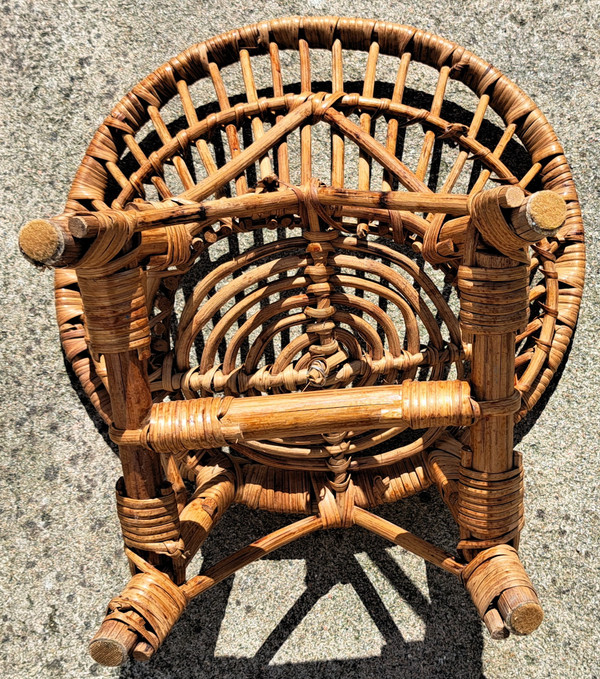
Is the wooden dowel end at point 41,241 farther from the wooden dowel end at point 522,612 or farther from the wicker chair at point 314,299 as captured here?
the wooden dowel end at point 522,612

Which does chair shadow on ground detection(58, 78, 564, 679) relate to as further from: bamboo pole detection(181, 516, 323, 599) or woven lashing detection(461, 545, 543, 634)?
woven lashing detection(461, 545, 543, 634)

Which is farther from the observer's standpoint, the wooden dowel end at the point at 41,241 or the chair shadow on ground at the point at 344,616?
the chair shadow on ground at the point at 344,616

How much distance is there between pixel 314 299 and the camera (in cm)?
68

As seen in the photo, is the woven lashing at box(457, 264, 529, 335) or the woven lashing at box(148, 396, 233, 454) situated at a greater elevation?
the woven lashing at box(457, 264, 529, 335)

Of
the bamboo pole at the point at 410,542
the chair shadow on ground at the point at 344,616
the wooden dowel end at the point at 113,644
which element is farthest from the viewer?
the chair shadow on ground at the point at 344,616

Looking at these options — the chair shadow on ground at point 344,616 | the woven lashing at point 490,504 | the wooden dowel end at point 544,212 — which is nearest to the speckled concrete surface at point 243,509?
the chair shadow on ground at point 344,616

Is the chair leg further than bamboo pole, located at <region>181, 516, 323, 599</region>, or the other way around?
bamboo pole, located at <region>181, 516, 323, 599</region>

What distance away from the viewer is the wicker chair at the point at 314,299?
48 cm

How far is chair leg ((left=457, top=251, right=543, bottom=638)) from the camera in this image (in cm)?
46

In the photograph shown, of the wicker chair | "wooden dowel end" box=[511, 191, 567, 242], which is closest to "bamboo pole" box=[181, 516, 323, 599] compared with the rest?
the wicker chair

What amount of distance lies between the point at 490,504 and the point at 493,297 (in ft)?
0.72

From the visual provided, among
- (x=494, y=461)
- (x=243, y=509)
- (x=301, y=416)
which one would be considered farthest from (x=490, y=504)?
(x=243, y=509)

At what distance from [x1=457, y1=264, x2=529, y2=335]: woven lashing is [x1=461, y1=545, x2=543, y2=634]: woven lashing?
24 cm

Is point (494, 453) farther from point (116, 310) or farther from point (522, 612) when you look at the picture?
point (116, 310)
